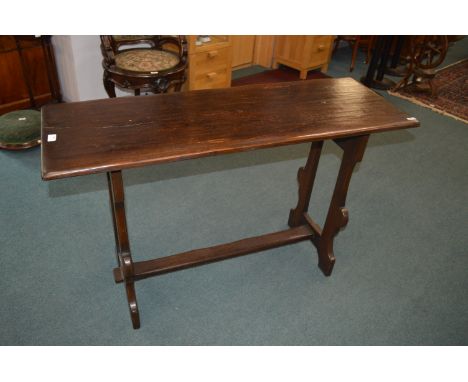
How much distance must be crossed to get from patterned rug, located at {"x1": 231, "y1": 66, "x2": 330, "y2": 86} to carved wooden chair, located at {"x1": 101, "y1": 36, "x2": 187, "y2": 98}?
146 cm

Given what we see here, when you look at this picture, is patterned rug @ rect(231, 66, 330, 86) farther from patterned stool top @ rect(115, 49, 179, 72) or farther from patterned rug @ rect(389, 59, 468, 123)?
patterned stool top @ rect(115, 49, 179, 72)

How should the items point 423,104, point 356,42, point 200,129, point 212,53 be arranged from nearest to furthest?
1. point 200,129
2. point 212,53
3. point 423,104
4. point 356,42

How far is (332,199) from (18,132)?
2138 mm

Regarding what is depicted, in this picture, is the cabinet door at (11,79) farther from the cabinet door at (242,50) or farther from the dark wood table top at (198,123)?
the cabinet door at (242,50)

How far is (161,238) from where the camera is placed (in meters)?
2.20

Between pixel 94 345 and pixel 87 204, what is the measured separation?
3.08ft

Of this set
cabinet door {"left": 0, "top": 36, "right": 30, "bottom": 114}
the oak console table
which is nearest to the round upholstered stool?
cabinet door {"left": 0, "top": 36, "right": 30, "bottom": 114}

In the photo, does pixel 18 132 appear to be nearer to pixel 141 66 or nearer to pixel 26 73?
pixel 26 73

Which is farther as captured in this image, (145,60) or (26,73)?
(26,73)

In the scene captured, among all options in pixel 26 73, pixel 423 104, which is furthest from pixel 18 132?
pixel 423 104

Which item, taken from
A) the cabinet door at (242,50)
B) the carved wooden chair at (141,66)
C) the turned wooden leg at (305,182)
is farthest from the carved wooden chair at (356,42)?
the turned wooden leg at (305,182)

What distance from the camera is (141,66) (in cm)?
248

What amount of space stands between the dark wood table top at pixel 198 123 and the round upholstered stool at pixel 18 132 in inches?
57.9

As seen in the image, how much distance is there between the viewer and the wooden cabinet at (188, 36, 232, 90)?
128 inches
